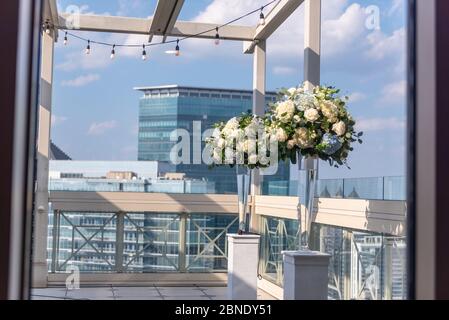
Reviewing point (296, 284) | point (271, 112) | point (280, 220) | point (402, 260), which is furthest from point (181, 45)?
point (402, 260)

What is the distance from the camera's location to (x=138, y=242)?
3.19 m

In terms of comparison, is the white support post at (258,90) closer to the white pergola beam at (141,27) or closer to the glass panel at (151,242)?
the white pergola beam at (141,27)

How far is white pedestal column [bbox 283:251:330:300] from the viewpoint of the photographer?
6.97 feet

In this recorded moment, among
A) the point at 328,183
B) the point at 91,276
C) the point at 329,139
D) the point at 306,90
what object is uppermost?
the point at 306,90

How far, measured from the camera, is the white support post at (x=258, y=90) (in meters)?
3.73

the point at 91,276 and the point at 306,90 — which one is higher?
the point at 306,90

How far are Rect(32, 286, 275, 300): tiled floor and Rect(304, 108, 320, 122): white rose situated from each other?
3.16ft

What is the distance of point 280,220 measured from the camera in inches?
147

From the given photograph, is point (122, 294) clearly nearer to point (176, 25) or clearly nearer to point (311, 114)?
point (311, 114)

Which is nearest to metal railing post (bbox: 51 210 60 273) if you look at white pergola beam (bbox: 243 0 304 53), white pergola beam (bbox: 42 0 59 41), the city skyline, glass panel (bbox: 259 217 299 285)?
the city skyline

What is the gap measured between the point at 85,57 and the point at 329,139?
1322 millimetres

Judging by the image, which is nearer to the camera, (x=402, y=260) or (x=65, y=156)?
(x=402, y=260)
